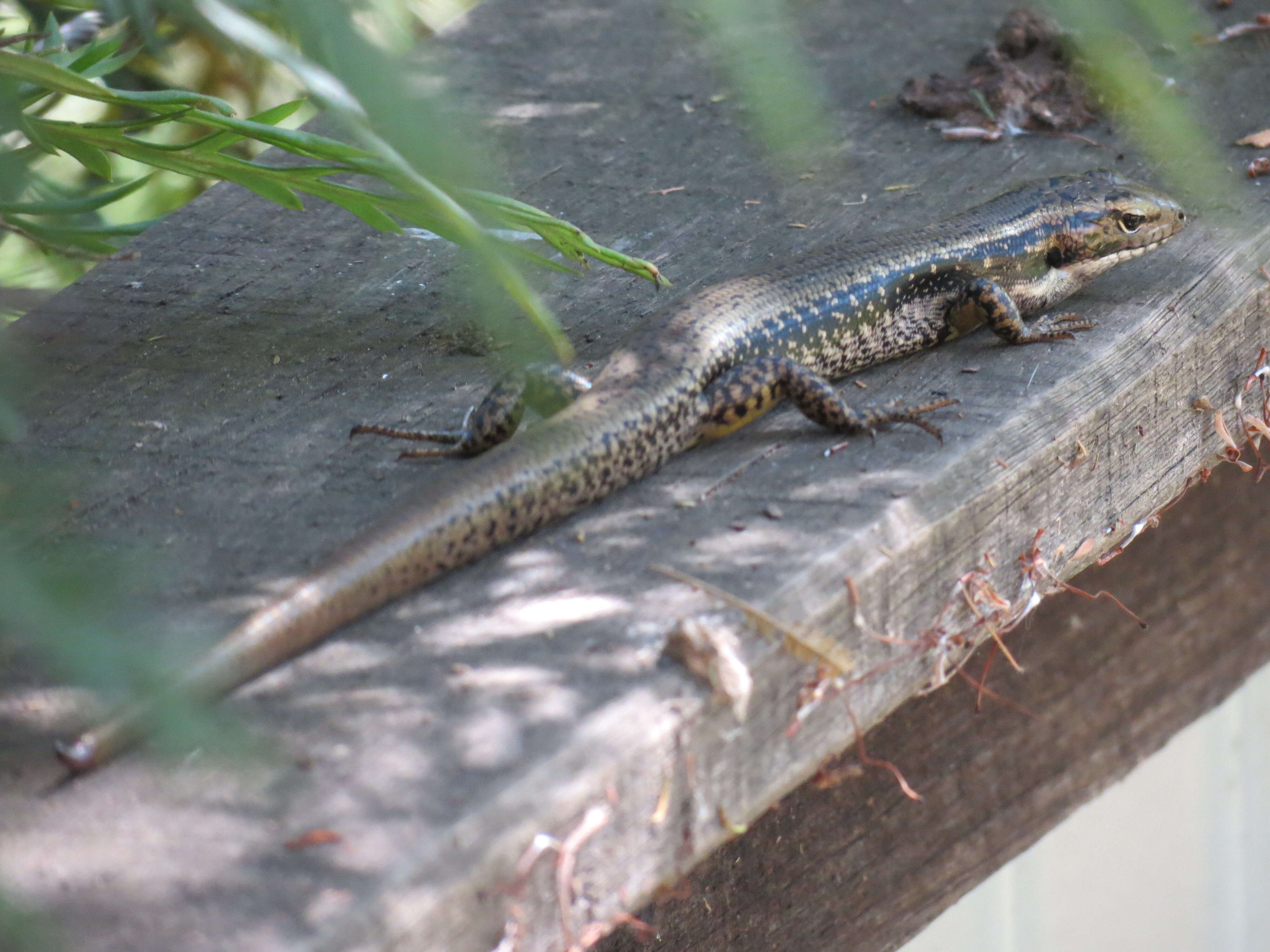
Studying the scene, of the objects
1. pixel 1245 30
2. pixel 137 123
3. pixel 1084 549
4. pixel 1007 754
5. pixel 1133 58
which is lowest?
pixel 1007 754

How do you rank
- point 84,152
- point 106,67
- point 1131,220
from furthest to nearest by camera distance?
point 1131,220 → point 106,67 → point 84,152

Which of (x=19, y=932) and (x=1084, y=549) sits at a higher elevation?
(x=19, y=932)

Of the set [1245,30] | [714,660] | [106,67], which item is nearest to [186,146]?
[106,67]

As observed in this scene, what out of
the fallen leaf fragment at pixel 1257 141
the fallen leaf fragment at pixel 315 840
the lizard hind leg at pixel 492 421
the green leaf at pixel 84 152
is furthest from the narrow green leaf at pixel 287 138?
the fallen leaf fragment at pixel 1257 141

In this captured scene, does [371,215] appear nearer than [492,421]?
No

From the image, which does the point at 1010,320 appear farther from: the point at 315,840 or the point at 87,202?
the point at 87,202

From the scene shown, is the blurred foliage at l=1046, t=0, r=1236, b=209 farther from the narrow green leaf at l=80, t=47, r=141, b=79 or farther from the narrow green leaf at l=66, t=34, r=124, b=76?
the narrow green leaf at l=66, t=34, r=124, b=76

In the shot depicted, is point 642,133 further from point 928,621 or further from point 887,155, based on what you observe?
point 928,621
